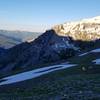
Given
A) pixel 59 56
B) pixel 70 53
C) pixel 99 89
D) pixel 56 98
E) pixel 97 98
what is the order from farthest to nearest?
pixel 59 56
pixel 70 53
pixel 99 89
pixel 56 98
pixel 97 98

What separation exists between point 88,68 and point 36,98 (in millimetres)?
35340

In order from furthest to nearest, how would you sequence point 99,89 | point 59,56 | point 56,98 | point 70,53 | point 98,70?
point 59,56 < point 70,53 < point 98,70 < point 99,89 < point 56,98

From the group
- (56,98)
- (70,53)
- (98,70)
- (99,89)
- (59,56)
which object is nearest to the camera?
(56,98)

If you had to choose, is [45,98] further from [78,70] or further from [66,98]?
[78,70]

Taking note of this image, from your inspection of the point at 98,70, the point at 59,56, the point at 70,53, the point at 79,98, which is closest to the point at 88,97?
the point at 79,98

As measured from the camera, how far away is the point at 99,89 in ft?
102

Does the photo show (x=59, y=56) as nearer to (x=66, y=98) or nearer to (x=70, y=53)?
(x=70, y=53)

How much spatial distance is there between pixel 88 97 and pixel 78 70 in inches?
1451

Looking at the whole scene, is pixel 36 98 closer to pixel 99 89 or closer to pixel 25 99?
pixel 25 99

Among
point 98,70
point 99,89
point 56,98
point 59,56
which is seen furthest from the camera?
point 59,56

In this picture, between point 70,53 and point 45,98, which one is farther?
point 70,53

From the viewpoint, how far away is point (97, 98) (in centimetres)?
2555

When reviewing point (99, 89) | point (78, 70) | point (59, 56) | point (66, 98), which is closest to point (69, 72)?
point (78, 70)

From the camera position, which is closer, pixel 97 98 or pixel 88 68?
pixel 97 98
